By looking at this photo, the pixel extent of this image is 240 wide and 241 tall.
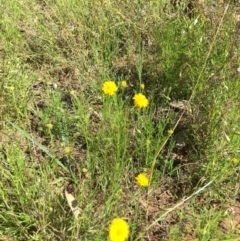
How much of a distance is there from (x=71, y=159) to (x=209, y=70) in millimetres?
902

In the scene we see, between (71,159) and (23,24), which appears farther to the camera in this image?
(23,24)

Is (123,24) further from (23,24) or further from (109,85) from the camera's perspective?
(109,85)

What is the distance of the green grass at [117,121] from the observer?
5.62ft

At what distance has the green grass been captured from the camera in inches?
67.4

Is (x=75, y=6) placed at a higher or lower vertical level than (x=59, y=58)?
higher

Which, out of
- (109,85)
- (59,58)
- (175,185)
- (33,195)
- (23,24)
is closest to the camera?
(33,195)

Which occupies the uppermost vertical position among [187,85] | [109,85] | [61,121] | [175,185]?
[109,85]

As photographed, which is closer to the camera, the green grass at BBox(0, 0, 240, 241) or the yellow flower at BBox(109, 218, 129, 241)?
the yellow flower at BBox(109, 218, 129, 241)

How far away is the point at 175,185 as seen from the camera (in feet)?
6.59

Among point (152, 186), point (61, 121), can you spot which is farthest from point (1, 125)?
point (152, 186)

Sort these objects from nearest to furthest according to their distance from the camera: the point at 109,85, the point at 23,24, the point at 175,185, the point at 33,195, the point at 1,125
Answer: the point at 33,195 → the point at 109,85 → the point at 175,185 → the point at 1,125 → the point at 23,24

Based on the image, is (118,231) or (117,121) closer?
(118,231)

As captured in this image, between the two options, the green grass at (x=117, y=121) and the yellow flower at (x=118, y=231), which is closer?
the yellow flower at (x=118, y=231)

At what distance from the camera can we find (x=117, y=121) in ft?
6.18
